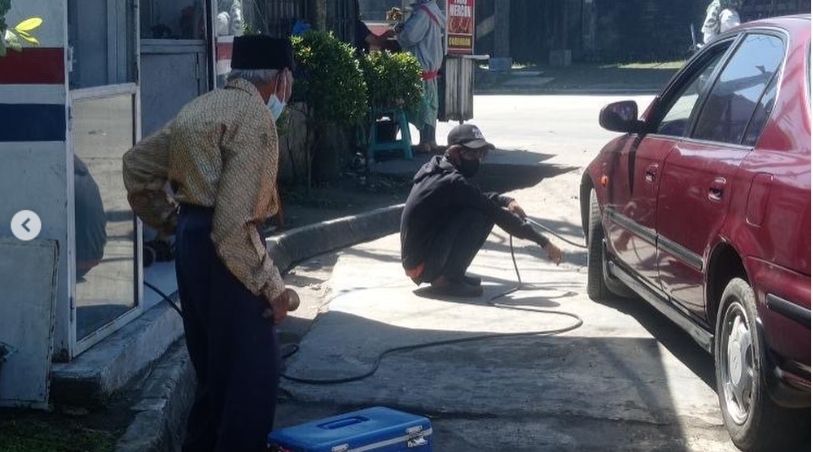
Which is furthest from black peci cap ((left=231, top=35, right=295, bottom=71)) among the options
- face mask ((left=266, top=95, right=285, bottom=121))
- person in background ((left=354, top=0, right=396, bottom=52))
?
person in background ((left=354, top=0, right=396, bottom=52))

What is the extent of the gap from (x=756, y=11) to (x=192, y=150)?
29.2 m

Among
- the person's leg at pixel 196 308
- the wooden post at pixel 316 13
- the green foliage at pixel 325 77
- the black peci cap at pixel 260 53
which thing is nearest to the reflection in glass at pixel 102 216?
the person's leg at pixel 196 308

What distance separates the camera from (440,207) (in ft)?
26.5

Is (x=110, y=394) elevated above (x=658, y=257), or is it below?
below

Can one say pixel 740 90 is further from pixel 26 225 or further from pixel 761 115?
pixel 26 225

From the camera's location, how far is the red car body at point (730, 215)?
4590 mm

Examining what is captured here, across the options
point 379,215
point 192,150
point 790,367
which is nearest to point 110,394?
point 192,150

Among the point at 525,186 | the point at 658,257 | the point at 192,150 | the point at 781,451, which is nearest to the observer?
the point at 192,150

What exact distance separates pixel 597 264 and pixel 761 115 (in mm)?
2636

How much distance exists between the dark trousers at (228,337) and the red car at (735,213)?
1.81 meters

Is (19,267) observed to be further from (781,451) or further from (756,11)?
(756,11)

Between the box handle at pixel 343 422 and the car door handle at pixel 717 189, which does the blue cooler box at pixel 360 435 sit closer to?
the box handle at pixel 343 422

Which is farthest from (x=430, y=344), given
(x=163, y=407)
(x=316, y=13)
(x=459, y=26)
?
(x=459, y=26)

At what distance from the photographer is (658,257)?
6.28 m
